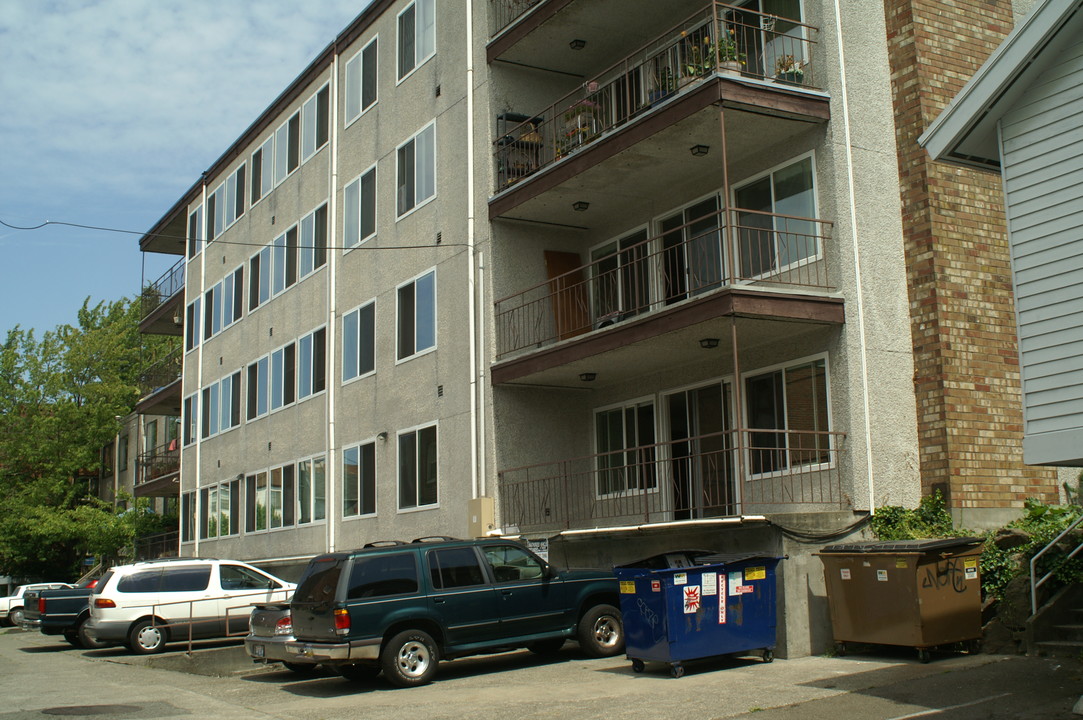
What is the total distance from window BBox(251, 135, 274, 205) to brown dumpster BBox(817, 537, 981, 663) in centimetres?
2102

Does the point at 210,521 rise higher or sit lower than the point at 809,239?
lower

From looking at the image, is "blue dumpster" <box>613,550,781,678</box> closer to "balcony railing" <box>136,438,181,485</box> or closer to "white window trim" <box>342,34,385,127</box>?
"white window trim" <box>342,34,385,127</box>

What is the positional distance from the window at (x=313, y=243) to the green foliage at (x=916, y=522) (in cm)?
1532

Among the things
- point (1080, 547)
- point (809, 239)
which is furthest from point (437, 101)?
point (1080, 547)

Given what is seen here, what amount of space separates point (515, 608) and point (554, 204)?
24.9 feet

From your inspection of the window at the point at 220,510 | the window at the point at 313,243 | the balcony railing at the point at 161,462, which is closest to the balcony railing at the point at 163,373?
the balcony railing at the point at 161,462

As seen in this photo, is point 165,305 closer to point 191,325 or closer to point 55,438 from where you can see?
point 191,325

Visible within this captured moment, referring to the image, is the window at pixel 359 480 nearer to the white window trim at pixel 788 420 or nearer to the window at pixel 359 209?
the window at pixel 359 209

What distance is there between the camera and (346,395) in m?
23.9

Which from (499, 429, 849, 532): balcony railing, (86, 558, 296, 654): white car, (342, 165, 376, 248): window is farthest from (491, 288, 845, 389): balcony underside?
(342, 165, 376, 248): window

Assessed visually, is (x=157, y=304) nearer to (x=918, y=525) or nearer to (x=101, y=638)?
(x=101, y=638)

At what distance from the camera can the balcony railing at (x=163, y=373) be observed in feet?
→ 123

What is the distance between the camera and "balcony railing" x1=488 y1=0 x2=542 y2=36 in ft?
65.8

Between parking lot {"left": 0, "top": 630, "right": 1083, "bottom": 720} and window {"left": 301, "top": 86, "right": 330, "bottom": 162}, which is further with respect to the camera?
window {"left": 301, "top": 86, "right": 330, "bottom": 162}
